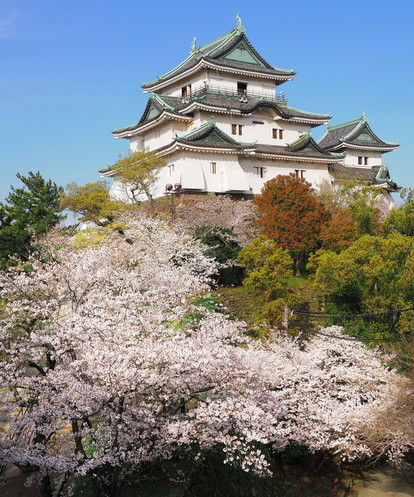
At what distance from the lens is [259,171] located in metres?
39.2

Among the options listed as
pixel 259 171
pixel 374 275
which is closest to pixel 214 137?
pixel 259 171

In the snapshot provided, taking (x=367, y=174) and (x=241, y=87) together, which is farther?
(x=367, y=174)

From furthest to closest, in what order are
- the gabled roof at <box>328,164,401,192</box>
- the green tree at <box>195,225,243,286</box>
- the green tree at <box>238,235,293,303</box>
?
the gabled roof at <box>328,164,401,192</box> → the green tree at <box>195,225,243,286</box> → the green tree at <box>238,235,293,303</box>

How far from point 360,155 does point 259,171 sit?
12.8 meters

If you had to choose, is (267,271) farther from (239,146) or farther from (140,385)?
(239,146)

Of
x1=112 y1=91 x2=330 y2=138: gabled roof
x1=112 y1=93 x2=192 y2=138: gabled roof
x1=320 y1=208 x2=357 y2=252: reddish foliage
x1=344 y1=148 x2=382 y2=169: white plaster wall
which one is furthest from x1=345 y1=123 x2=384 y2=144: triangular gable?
x1=320 y1=208 x2=357 y2=252: reddish foliage

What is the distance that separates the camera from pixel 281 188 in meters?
26.7

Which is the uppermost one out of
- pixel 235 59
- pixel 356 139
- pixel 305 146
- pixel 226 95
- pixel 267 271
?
pixel 235 59

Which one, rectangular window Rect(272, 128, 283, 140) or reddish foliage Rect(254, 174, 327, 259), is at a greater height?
rectangular window Rect(272, 128, 283, 140)

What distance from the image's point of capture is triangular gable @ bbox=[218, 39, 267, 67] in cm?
4153

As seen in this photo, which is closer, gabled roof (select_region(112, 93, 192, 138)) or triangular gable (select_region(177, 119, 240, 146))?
triangular gable (select_region(177, 119, 240, 146))

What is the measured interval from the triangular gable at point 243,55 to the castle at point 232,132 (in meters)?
0.09

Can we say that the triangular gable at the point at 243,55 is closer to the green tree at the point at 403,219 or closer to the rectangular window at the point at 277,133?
the rectangular window at the point at 277,133

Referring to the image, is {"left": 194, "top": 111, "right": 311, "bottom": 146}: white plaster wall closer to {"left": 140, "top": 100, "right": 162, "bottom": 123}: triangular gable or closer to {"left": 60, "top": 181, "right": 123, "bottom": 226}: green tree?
{"left": 140, "top": 100, "right": 162, "bottom": 123}: triangular gable
